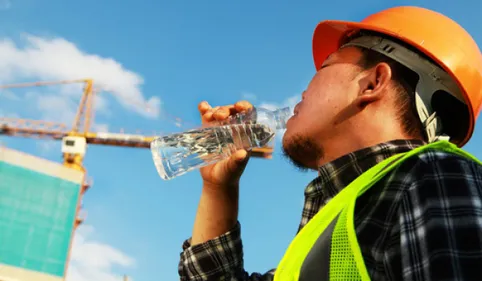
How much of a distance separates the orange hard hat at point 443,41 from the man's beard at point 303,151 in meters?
0.57

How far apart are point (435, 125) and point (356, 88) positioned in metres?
0.33

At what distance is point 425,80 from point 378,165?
790 mm

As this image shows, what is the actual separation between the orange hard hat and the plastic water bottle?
2.15 ft

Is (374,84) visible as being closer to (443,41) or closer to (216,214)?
(443,41)

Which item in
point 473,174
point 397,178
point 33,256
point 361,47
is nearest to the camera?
→ point 473,174

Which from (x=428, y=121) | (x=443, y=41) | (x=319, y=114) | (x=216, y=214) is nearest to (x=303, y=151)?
(x=319, y=114)

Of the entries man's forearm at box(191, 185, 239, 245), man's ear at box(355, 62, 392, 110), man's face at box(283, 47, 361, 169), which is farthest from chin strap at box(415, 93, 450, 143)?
man's forearm at box(191, 185, 239, 245)

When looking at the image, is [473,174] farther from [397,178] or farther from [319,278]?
[319,278]

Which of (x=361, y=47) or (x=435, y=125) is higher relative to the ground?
(x=361, y=47)

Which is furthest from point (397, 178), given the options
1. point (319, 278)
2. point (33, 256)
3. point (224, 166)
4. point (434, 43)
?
point (33, 256)

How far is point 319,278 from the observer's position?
162cm

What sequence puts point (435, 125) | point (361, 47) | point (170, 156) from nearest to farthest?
point (435, 125)
point (361, 47)
point (170, 156)

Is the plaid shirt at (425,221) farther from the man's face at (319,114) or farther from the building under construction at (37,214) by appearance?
the building under construction at (37,214)

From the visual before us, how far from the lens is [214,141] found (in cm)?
295
